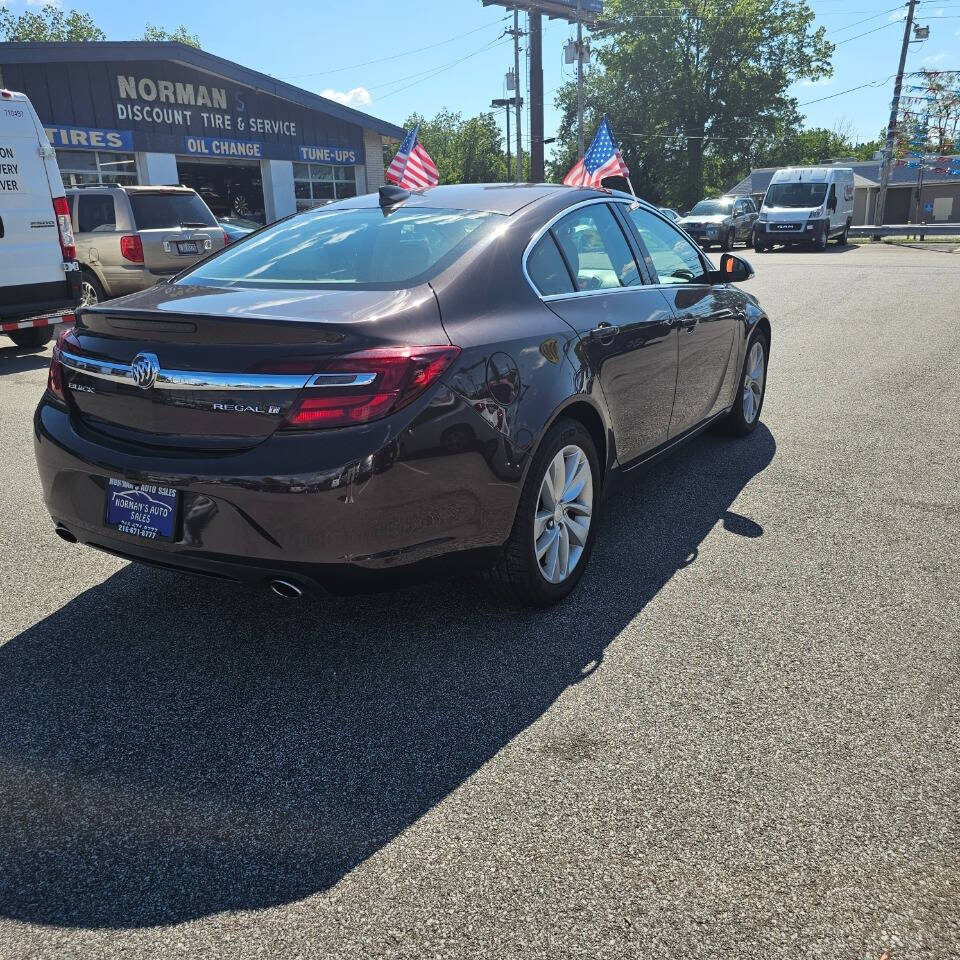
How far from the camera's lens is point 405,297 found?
300 cm

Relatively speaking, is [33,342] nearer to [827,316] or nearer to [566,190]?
[566,190]

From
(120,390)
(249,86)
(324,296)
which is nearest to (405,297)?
(324,296)

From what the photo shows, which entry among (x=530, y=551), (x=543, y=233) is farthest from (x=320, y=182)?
(x=530, y=551)

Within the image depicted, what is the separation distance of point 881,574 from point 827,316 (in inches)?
351

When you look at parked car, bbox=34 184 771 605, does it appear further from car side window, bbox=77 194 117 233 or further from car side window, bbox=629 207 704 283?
car side window, bbox=77 194 117 233

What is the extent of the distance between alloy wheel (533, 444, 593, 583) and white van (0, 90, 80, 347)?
7574 millimetres

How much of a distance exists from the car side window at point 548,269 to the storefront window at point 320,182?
978 inches

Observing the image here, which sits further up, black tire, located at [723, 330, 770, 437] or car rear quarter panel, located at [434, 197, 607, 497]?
car rear quarter panel, located at [434, 197, 607, 497]

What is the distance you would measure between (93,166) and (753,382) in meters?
20.7

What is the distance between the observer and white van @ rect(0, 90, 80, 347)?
876 cm

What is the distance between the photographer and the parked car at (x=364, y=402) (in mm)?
2699

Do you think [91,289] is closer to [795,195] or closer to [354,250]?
[354,250]

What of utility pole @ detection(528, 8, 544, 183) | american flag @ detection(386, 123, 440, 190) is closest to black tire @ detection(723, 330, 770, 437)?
american flag @ detection(386, 123, 440, 190)

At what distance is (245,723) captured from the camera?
2.77 m
